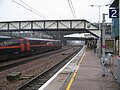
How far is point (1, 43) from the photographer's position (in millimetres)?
26156

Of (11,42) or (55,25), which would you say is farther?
(55,25)

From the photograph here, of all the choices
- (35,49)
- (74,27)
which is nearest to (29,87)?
(35,49)

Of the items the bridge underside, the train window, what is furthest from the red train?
the bridge underside

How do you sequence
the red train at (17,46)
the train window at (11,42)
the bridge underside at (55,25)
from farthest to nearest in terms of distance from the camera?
the bridge underside at (55,25)
the train window at (11,42)
the red train at (17,46)

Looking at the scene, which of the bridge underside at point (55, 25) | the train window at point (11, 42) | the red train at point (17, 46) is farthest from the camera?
the bridge underside at point (55, 25)

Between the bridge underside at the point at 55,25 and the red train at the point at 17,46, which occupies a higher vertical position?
the bridge underside at the point at 55,25

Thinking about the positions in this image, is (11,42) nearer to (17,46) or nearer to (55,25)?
(17,46)

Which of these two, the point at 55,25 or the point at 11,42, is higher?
the point at 55,25

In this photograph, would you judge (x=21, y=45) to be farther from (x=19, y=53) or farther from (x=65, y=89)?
(x=65, y=89)

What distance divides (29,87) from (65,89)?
6.79ft

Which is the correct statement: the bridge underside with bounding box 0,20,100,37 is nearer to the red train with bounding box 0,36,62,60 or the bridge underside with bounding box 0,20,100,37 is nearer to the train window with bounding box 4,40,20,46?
the red train with bounding box 0,36,62,60

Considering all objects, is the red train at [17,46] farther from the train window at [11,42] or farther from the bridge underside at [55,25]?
the bridge underside at [55,25]

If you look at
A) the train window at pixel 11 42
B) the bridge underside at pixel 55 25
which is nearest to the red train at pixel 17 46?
the train window at pixel 11 42

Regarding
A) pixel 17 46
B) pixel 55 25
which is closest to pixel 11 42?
pixel 17 46
